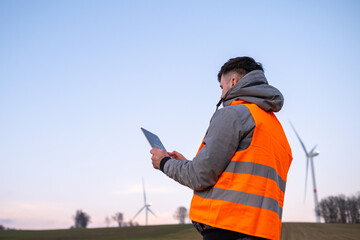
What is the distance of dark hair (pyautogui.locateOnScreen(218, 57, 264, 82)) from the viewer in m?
3.56

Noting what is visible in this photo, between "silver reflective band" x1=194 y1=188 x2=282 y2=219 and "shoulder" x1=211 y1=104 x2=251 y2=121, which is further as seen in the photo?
"shoulder" x1=211 y1=104 x2=251 y2=121

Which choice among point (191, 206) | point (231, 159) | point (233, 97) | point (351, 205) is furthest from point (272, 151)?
point (351, 205)

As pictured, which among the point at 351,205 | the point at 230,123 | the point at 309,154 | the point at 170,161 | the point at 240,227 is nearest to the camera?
the point at 240,227

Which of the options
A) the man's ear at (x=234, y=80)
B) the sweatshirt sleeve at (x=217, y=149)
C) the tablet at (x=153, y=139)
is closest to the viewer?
the sweatshirt sleeve at (x=217, y=149)

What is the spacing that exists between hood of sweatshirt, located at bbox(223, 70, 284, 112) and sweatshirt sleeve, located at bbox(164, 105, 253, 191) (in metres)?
0.24

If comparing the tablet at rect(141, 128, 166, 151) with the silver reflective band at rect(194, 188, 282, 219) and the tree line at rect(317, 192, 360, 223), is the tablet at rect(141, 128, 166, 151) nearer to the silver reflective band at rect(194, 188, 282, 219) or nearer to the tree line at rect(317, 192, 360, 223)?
the silver reflective band at rect(194, 188, 282, 219)

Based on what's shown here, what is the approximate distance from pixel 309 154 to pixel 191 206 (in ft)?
180

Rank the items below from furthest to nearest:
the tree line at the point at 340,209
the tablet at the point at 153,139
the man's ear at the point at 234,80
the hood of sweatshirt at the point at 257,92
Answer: the tree line at the point at 340,209 < the tablet at the point at 153,139 < the man's ear at the point at 234,80 < the hood of sweatshirt at the point at 257,92

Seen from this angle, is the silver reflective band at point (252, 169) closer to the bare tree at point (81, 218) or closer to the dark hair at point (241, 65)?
the dark hair at point (241, 65)

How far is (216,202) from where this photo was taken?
2.89 metres

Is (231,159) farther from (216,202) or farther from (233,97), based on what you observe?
(233,97)

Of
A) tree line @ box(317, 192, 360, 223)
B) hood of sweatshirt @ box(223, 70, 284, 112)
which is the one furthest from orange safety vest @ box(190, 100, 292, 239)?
tree line @ box(317, 192, 360, 223)

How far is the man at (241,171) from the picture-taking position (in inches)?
112

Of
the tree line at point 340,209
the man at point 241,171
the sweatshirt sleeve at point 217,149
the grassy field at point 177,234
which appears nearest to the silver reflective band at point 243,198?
the man at point 241,171
